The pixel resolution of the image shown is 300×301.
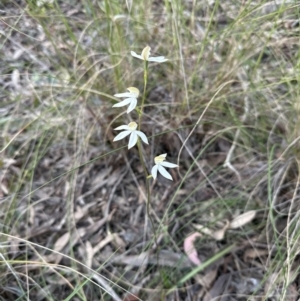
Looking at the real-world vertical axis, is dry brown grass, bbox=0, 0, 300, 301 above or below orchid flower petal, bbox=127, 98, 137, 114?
below

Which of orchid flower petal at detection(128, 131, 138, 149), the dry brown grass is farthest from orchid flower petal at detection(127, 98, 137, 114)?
the dry brown grass

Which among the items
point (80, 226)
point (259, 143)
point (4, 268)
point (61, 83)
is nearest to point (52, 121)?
point (61, 83)

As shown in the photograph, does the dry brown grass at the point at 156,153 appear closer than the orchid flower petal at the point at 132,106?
No

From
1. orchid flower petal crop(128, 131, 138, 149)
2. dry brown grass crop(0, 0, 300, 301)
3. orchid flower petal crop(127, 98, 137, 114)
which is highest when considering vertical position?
orchid flower petal crop(127, 98, 137, 114)

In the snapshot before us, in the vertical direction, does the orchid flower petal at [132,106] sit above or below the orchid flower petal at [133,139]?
above

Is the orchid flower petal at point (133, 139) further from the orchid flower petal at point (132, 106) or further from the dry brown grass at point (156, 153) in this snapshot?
the dry brown grass at point (156, 153)

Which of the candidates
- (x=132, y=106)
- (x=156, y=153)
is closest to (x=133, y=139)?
(x=132, y=106)

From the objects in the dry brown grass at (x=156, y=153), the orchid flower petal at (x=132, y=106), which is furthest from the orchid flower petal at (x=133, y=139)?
the dry brown grass at (x=156, y=153)

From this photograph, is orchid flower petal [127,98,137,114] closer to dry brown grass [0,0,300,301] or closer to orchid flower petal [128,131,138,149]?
orchid flower petal [128,131,138,149]

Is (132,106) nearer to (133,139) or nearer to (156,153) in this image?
(133,139)

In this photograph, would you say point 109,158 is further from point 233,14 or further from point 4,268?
point 233,14

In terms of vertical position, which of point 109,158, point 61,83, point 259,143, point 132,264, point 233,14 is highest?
point 233,14
